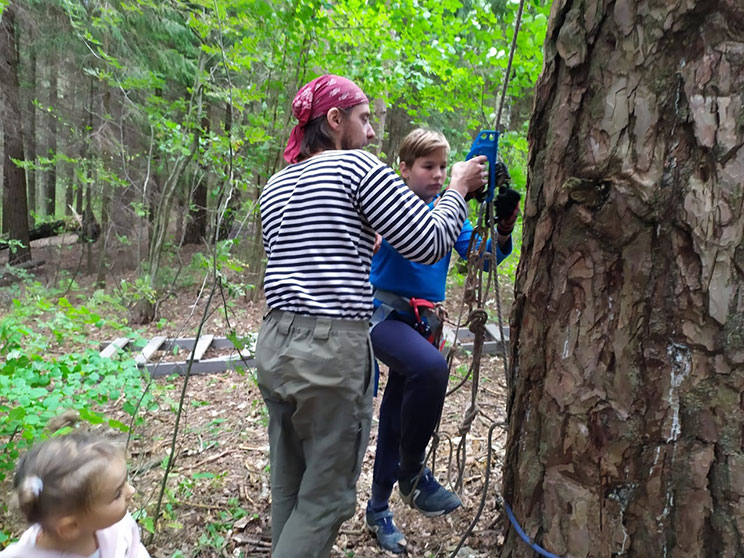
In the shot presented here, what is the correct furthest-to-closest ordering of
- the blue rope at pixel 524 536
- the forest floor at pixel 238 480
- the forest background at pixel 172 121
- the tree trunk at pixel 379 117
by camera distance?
the tree trunk at pixel 379 117 → the forest background at pixel 172 121 → the forest floor at pixel 238 480 → the blue rope at pixel 524 536

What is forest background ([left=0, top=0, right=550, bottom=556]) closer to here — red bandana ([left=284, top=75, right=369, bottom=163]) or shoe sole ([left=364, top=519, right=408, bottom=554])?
red bandana ([left=284, top=75, right=369, bottom=163])

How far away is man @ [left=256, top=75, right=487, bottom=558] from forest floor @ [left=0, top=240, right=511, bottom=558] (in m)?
0.79

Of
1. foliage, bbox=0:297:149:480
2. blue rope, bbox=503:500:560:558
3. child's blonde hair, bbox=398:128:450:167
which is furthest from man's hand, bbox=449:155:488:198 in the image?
foliage, bbox=0:297:149:480

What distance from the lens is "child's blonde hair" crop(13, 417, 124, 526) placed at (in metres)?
1.25

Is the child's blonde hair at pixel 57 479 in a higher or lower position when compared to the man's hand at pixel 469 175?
lower

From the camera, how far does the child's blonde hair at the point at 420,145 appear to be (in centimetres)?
214

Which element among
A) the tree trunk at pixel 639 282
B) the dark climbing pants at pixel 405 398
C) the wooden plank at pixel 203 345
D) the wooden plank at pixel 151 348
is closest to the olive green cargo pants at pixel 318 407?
the dark climbing pants at pixel 405 398

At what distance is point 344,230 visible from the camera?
4.97ft

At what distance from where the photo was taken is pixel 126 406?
2.44 m

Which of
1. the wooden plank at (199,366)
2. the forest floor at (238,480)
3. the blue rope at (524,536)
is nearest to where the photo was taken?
the blue rope at (524,536)

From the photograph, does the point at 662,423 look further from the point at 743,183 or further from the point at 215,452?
the point at 215,452

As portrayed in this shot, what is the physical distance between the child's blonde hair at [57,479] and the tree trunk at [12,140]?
9731 mm

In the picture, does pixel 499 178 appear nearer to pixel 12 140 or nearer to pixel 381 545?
pixel 381 545

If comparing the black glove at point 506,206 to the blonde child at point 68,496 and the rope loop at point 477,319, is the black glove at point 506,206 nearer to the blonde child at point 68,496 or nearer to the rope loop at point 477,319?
the rope loop at point 477,319
